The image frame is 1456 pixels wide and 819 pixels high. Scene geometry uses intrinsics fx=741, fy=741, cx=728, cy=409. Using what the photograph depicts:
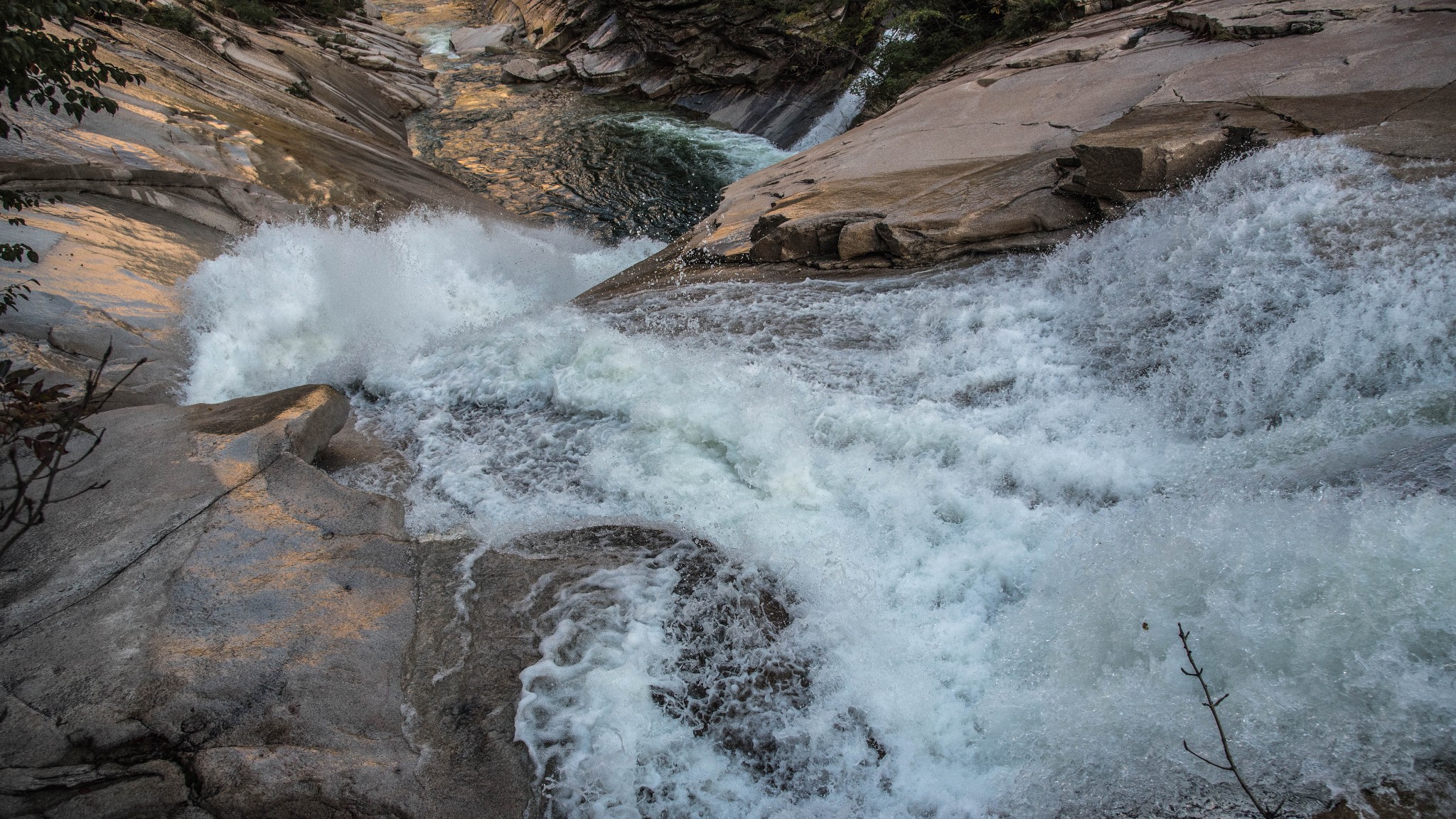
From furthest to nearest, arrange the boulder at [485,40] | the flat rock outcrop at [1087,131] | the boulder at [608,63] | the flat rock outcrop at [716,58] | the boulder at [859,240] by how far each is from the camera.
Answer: the boulder at [485,40] < the boulder at [608,63] < the flat rock outcrop at [716,58] < the boulder at [859,240] < the flat rock outcrop at [1087,131]

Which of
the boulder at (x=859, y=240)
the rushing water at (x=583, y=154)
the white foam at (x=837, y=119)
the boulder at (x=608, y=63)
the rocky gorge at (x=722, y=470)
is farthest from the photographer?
the boulder at (x=608, y=63)

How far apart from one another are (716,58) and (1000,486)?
16017 millimetres

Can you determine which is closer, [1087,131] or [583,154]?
[1087,131]

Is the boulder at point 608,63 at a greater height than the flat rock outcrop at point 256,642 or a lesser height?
greater

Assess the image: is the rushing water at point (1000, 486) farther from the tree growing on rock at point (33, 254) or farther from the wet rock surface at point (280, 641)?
the tree growing on rock at point (33, 254)

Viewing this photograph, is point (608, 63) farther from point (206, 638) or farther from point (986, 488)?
point (206, 638)

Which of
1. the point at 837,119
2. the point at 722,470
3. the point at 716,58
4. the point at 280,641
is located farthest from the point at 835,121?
the point at 280,641

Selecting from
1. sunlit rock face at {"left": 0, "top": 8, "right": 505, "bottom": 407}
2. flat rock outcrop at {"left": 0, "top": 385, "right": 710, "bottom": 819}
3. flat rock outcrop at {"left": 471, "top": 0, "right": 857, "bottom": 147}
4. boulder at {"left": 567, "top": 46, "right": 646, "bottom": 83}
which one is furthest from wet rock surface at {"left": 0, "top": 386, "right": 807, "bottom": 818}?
boulder at {"left": 567, "top": 46, "right": 646, "bottom": 83}

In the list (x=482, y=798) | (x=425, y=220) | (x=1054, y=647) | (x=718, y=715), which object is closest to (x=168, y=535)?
(x=482, y=798)

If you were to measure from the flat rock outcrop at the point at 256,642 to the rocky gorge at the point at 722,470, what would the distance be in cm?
2

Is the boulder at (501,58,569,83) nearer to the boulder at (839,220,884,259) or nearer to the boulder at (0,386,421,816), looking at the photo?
the boulder at (839,220,884,259)

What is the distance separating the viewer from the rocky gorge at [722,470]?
306cm

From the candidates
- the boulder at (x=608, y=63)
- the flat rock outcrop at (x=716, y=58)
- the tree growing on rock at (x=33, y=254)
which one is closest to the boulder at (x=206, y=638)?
the tree growing on rock at (x=33, y=254)

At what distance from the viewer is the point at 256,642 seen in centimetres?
346
